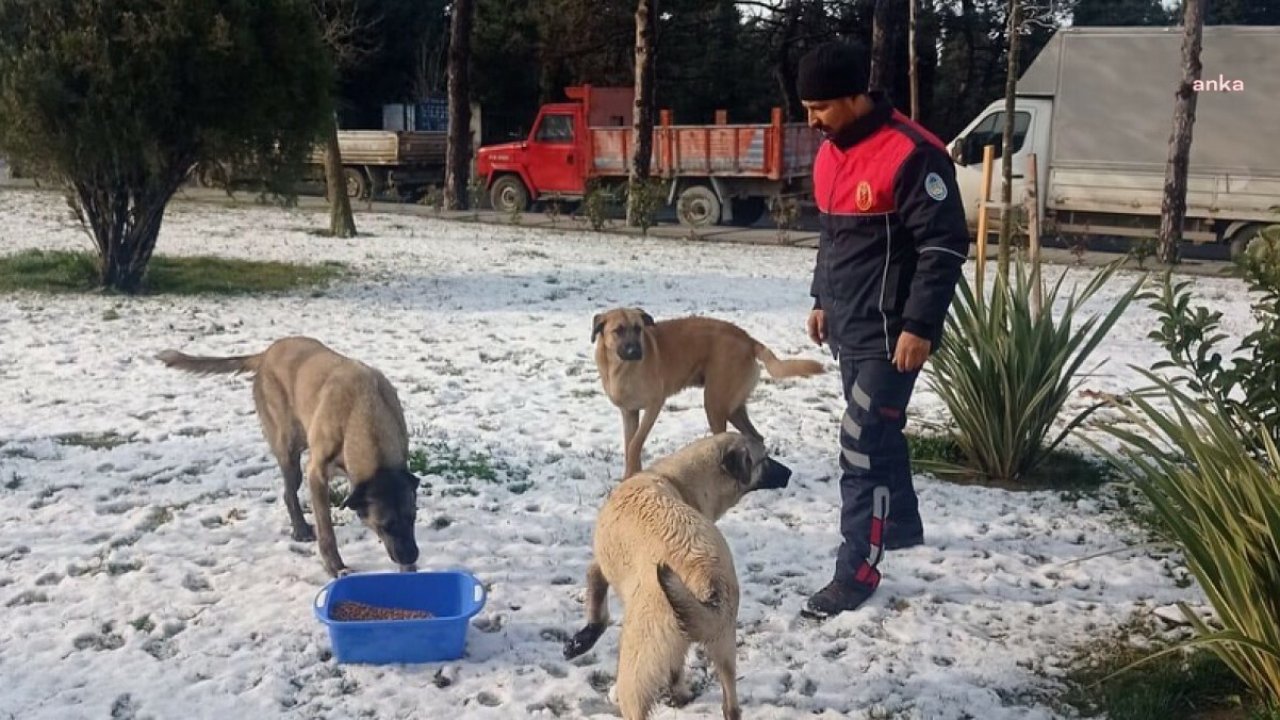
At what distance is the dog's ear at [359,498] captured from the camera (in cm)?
438

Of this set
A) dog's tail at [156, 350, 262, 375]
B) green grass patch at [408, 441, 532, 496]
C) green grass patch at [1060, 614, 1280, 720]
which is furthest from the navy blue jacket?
dog's tail at [156, 350, 262, 375]

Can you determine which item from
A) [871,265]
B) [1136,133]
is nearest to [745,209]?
[1136,133]

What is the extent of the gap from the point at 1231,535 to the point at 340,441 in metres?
3.32

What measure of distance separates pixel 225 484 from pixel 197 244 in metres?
10.8

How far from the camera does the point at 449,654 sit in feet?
12.8

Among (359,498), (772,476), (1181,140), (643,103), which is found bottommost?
(359,498)

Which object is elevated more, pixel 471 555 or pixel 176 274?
pixel 176 274

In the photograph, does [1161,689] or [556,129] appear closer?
[1161,689]

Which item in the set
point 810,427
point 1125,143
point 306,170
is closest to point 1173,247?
point 1125,143

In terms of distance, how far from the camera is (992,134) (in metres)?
17.5

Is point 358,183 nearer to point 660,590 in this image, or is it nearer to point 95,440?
point 95,440

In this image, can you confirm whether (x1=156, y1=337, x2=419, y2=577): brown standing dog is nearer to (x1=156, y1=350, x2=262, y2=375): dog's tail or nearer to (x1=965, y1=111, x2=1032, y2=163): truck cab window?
(x1=156, y1=350, x2=262, y2=375): dog's tail

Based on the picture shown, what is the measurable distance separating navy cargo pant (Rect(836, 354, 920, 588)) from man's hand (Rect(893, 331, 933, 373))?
0.18 meters

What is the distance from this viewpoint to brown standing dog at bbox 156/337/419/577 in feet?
14.4
